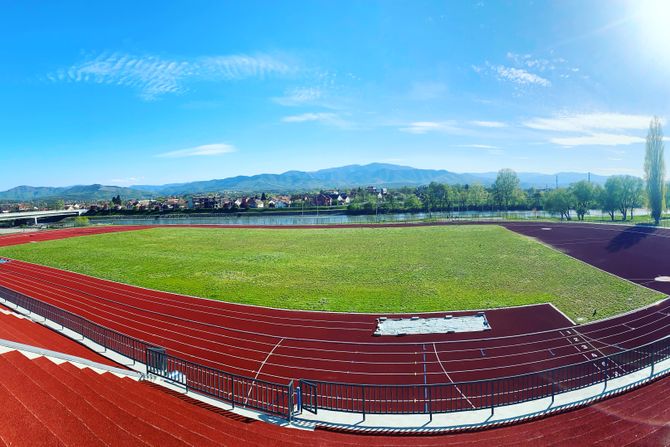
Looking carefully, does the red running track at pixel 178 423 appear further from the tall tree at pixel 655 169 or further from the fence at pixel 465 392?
the tall tree at pixel 655 169

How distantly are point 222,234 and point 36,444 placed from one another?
58296mm

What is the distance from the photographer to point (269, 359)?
1555cm

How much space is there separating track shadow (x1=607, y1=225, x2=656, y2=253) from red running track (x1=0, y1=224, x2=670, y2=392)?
73.1 feet

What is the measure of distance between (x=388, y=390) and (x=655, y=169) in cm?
7933

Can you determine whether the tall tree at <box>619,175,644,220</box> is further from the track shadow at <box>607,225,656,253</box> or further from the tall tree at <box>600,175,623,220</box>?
the track shadow at <box>607,225,656,253</box>

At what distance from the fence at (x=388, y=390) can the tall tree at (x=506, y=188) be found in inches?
4431

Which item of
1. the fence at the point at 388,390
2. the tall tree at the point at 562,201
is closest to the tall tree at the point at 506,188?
the tall tree at the point at 562,201

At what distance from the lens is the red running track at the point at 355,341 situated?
1444 cm

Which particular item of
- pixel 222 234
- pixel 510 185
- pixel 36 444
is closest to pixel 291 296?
pixel 36 444

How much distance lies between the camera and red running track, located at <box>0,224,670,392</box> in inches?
568

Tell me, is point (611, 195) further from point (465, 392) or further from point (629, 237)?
point (465, 392)

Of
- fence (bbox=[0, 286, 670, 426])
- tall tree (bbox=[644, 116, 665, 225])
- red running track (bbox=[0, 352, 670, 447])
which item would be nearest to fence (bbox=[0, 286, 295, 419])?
fence (bbox=[0, 286, 670, 426])

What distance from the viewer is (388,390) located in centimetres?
1270

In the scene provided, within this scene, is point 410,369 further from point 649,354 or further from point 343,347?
point 649,354
